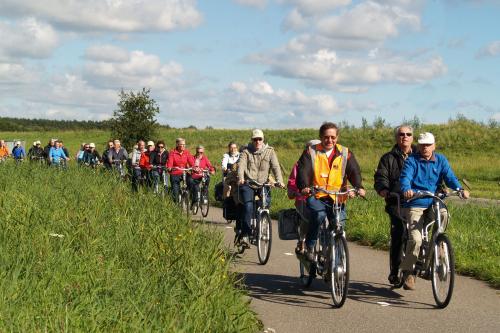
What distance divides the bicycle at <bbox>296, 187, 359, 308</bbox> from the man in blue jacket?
0.63m

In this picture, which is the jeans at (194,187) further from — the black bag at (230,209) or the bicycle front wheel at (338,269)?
the bicycle front wheel at (338,269)

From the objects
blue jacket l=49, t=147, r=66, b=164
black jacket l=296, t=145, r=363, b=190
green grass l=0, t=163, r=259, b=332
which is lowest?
blue jacket l=49, t=147, r=66, b=164

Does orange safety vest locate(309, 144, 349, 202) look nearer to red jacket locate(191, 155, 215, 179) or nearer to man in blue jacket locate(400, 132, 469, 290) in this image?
man in blue jacket locate(400, 132, 469, 290)

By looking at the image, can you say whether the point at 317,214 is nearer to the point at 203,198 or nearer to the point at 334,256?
the point at 334,256

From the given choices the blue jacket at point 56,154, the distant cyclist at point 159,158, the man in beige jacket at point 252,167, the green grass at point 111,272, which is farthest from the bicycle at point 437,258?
the blue jacket at point 56,154

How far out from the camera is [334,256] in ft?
28.8

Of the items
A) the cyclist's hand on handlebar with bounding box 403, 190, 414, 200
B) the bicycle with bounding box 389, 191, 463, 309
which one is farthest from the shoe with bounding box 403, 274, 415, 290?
the cyclist's hand on handlebar with bounding box 403, 190, 414, 200

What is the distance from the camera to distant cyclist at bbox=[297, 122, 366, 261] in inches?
364

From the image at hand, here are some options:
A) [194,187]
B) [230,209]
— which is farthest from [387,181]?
[194,187]

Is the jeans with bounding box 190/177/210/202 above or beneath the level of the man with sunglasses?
beneath

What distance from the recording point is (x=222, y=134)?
92.1m

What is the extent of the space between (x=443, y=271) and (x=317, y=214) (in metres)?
1.50

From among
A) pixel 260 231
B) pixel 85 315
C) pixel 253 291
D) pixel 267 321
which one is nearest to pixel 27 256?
pixel 85 315

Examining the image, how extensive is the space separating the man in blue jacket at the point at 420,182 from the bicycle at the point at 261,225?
9.93ft
